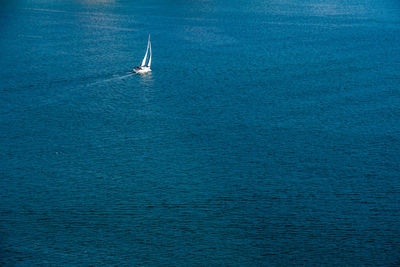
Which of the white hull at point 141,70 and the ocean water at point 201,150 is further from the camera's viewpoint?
the white hull at point 141,70

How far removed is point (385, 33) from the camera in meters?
98.3

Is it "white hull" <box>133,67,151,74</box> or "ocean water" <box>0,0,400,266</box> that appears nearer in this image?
"ocean water" <box>0,0,400,266</box>

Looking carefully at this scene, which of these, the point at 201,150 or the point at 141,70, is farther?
the point at 141,70

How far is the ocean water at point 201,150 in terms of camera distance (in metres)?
38.8

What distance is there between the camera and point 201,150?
52.3m

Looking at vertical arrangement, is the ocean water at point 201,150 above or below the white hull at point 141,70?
below

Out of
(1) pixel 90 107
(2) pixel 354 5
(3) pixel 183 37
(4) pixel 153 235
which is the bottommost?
(4) pixel 153 235

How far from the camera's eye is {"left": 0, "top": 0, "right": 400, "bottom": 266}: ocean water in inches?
1528

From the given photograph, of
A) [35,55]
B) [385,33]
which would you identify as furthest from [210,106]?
[385,33]

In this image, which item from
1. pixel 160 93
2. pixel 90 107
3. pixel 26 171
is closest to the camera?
pixel 26 171

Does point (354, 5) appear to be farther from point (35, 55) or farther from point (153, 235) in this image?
point (153, 235)

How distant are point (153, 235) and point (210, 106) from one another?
87.4 ft

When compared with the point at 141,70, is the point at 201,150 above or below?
below

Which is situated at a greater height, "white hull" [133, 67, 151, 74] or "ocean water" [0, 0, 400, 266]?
"white hull" [133, 67, 151, 74]
